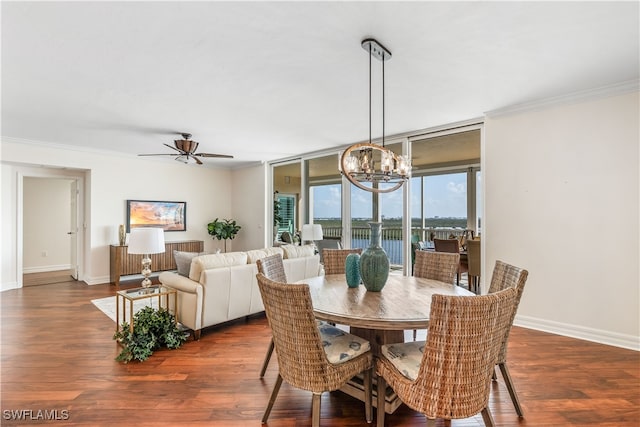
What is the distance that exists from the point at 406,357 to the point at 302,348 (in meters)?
0.62

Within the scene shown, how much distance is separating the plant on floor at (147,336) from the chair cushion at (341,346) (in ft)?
5.57

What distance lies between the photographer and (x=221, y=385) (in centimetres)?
230

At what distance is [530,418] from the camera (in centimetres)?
193

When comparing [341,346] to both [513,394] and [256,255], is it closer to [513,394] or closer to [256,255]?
[513,394]

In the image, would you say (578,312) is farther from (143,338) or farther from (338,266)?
(143,338)

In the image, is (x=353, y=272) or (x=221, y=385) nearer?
(x=221, y=385)

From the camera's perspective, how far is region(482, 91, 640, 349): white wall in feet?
9.58

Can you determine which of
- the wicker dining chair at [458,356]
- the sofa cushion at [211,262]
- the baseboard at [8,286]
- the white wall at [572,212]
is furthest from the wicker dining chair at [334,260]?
the baseboard at [8,286]

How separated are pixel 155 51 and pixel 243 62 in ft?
2.10

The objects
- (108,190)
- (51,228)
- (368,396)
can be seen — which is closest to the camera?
(368,396)

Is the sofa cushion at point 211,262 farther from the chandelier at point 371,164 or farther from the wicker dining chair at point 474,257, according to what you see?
the wicker dining chair at point 474,257

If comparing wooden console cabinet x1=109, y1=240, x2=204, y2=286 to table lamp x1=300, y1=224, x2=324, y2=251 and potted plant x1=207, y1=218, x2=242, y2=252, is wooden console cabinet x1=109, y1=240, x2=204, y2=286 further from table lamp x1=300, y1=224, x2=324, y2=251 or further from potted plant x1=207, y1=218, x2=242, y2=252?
table lamp x1=300, y1=224, x2=324, y2=251

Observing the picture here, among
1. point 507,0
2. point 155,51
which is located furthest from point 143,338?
point 507,0

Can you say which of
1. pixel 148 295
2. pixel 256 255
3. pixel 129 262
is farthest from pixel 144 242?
pixel 129 262
